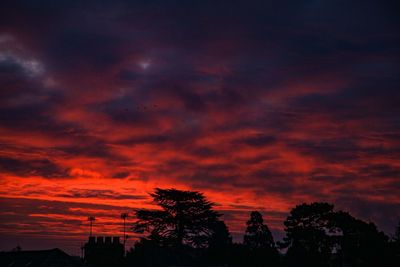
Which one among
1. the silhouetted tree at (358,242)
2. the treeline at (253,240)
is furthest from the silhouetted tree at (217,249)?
the silhouetted tree at (358,242)

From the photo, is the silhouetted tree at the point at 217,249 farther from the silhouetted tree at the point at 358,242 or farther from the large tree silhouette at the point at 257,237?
the silhouetted tree at the point at 358,242

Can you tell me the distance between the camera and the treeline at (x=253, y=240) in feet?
239

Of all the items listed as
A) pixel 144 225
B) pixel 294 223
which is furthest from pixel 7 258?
pixel 294 223

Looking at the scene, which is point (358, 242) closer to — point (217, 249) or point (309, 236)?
point (309, 236)

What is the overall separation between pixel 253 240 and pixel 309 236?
1904 centimetres

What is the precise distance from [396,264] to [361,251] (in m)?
5.01

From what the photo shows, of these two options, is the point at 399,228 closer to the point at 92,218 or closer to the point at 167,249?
the point at 167,249

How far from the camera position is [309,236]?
248 ft

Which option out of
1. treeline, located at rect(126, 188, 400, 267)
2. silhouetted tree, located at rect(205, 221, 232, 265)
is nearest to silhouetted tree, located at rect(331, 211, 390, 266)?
treeline, located at rect(126, 188, 400, 267)

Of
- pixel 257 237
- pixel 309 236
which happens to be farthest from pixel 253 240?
pixel 309 236

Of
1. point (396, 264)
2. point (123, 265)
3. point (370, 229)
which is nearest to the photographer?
point (396, 264)

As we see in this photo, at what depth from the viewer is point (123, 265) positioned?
84.2 metres

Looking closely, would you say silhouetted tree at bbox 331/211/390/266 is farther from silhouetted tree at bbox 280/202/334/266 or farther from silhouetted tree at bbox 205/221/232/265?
silhouetted tree at bbox 205/221/232/265

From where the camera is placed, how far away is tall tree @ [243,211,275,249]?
3642 inches
